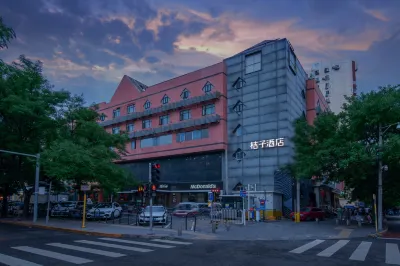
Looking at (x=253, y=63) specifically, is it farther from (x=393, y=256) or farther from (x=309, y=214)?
(x=393, y=256)

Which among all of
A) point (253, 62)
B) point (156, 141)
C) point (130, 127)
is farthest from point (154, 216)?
point (130, 127)

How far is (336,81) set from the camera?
293 feet

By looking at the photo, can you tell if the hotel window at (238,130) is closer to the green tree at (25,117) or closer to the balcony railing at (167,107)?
the balcony railing at (167,107)

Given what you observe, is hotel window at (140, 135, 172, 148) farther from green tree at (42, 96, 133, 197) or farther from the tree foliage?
the tree foliage

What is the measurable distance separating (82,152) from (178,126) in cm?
2487

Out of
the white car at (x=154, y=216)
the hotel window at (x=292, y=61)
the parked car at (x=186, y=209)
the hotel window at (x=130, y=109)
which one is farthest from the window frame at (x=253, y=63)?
the white car at (x=154, y=216)

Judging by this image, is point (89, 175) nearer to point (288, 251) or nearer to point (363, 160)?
point (288, 251)

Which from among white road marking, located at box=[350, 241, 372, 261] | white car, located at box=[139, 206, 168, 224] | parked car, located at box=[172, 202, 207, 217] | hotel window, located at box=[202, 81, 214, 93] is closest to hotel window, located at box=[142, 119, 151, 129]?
hotel window, located at box=[202, 81, 214, 93]

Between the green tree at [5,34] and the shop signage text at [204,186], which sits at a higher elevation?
the green tree at [5,34]

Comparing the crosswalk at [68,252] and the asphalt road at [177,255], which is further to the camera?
the asphalt road at [177,255]

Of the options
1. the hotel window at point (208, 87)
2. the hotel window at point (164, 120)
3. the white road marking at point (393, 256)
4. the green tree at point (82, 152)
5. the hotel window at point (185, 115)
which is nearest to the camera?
the white road marking at point (393, 256)

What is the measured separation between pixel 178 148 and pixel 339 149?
2769 cm

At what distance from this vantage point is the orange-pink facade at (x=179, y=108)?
155ft

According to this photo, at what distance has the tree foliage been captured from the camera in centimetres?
2466
